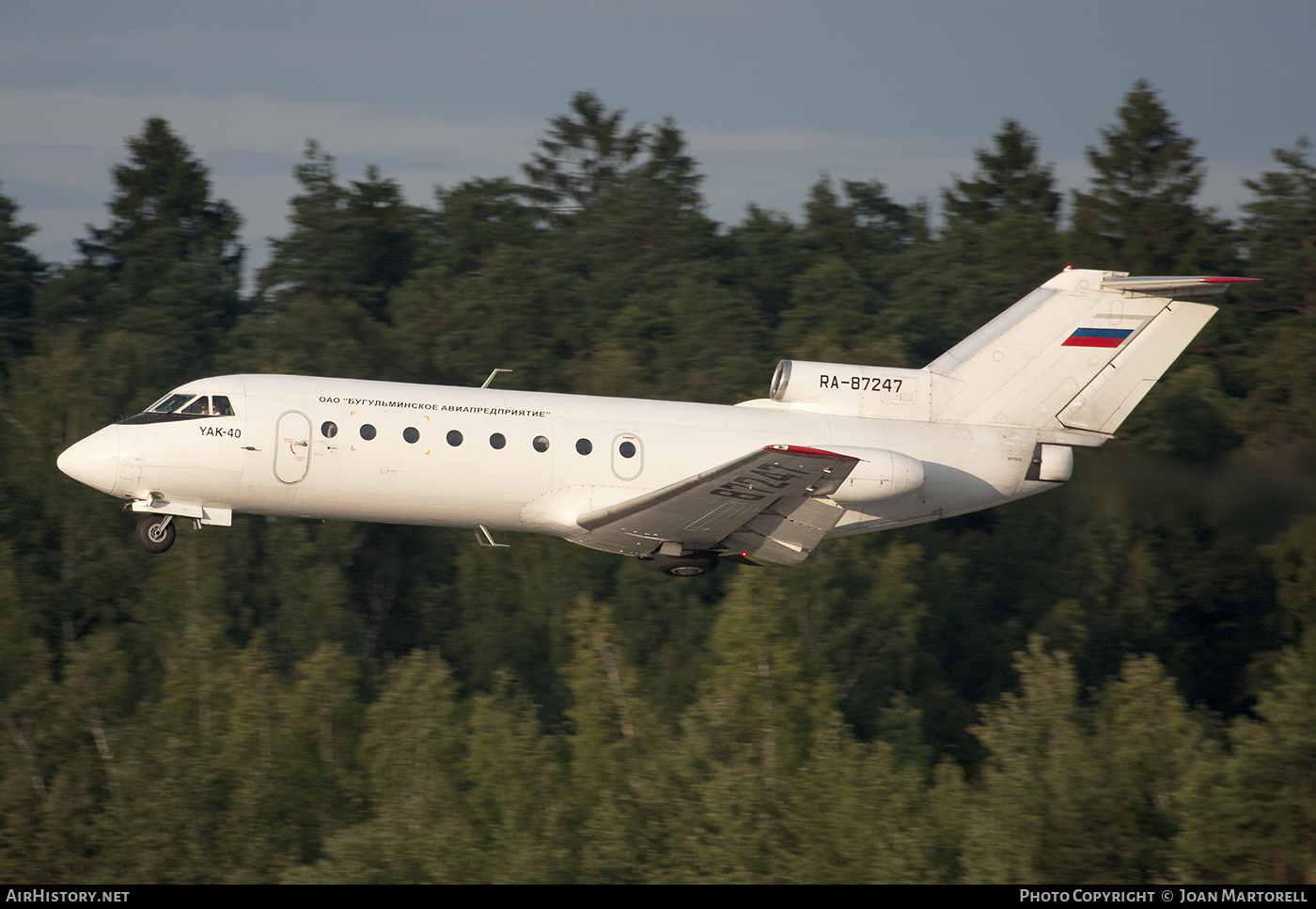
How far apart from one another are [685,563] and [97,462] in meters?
7.91

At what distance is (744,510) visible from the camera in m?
19.4

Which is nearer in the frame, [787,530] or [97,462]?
[97,462]

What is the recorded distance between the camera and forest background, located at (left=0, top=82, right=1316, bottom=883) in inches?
1249

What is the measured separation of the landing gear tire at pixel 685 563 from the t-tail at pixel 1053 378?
2.58 metres

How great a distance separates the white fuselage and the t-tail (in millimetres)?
1113

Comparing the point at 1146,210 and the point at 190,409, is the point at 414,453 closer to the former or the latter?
the point at 190,409

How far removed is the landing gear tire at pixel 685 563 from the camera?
68.6 feet

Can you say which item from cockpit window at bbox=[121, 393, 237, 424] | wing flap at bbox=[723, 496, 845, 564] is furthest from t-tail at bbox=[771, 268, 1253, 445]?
cockpit window at bbox=[121, 393, 237, 424]

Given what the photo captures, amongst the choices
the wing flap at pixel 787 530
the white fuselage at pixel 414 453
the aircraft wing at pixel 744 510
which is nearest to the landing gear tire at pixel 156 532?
the white fuselage at pixel 414 453

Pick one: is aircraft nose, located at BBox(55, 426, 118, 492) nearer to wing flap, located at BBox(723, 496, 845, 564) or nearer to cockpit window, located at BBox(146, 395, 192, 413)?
cockpit window, located at BBox(146, 395, 192, 413)

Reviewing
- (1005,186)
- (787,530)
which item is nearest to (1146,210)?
(1005,186)

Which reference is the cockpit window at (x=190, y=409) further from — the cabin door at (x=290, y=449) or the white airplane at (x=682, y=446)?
the cabin door at (x=290, y=449)
